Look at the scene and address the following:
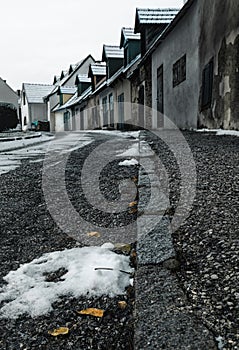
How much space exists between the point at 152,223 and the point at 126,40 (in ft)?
50.8

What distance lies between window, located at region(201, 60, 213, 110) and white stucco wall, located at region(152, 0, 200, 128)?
48cm

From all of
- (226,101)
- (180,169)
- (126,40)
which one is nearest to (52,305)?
(180,169)

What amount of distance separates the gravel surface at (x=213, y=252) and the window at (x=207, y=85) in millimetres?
4809

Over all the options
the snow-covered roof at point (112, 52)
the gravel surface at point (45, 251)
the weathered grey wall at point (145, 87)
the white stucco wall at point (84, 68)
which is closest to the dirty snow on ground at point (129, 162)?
the gravel surface at point (45, 251)

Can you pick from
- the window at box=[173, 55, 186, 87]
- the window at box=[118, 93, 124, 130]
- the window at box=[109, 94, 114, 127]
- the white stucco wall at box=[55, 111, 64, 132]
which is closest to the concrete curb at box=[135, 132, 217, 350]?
the window at box=[173, 55, 186, 87]

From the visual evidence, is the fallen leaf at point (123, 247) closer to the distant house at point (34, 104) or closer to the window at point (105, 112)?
the window at point (105, 112)

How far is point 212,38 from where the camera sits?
7.37m

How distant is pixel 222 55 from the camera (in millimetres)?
6820

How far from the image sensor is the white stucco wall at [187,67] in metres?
8.61

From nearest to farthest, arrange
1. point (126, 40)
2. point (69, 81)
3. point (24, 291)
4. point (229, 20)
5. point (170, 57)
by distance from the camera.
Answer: point (24, 291) → point (229, 20) → point (170, 57) → point (126, 40) → point (69, 81)

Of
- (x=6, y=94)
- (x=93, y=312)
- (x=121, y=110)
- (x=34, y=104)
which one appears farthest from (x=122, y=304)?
(x=6, y=94)

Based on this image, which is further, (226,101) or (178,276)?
(226,101)

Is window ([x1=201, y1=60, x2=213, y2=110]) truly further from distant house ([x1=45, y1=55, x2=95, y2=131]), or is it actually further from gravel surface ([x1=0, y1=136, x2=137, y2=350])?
distant house ([x1=45, y1=55, x2=95, y2=131])

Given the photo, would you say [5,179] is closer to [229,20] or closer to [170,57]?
[229,20]
